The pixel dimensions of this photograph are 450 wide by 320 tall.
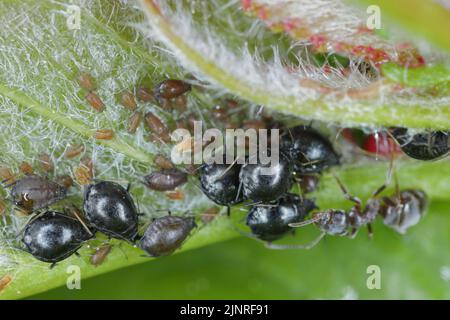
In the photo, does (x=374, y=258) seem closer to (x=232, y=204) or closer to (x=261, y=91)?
(x=232, y=204)

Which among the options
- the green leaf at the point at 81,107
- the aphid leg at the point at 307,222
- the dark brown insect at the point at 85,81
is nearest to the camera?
the green leaf at the point at 81,107

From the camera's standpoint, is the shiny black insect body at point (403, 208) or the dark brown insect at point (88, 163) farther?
the shiny black insect body at point (403, 208)

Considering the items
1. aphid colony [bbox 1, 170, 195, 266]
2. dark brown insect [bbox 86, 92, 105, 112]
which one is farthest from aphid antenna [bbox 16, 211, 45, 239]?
dark brown insect [bbox 86, 92, 105, 112]

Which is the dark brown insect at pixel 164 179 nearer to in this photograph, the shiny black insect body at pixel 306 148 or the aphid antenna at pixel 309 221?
the shiny black insect body at pixel 306 148

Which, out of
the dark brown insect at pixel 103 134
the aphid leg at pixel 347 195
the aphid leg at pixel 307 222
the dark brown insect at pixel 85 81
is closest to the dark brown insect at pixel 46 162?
the dark brown insect at pixel 103 134

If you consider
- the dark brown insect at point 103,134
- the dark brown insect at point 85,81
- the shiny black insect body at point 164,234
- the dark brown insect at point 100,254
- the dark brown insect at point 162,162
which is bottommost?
the dark brown insect at point 100,254
